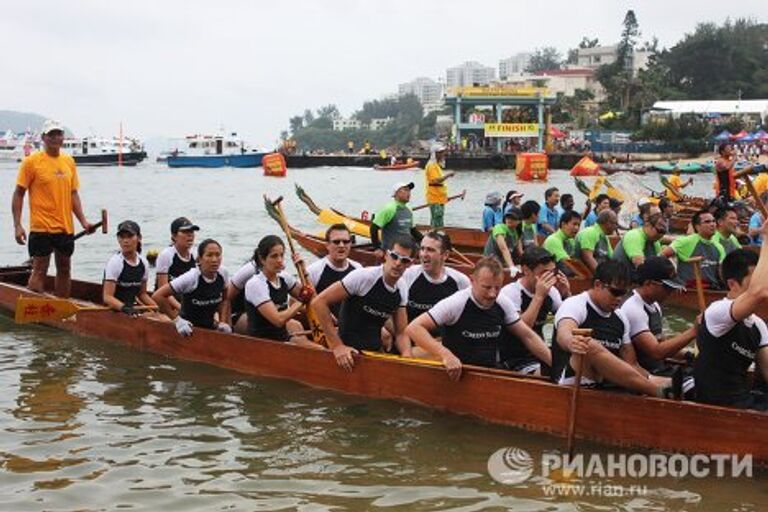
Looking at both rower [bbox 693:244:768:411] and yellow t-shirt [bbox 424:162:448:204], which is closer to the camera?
rower [bbox 693:244:768:411]

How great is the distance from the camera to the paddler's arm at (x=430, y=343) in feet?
24.8

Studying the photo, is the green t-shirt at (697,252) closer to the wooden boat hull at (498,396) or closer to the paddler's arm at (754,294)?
the wooden boat hull at (498,396)

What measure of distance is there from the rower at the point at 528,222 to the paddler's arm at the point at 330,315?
5019 mm

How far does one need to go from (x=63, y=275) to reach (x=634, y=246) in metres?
6.64

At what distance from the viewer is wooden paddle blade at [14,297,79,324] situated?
1059 cm

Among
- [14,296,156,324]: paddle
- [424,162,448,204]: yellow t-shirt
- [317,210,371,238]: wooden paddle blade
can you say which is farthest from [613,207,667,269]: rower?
[317,210,371,238]: wooden paddle blade

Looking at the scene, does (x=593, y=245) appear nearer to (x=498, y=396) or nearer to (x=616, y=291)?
(x=498, y=396)

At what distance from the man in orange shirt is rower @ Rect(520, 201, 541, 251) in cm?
553

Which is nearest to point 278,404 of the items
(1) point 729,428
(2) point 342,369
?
(2) point 342,369

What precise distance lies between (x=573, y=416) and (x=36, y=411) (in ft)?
15.5

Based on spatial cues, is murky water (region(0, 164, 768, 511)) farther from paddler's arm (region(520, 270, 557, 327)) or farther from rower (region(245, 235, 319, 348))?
paddler's arm (region(520, 270, 557, 327))

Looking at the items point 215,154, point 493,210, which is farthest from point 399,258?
point 215,154

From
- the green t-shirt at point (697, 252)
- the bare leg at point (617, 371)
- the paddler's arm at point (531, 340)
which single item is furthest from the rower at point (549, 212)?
the bare leg at point (617, 371)

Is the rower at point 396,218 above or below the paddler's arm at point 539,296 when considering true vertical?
above
